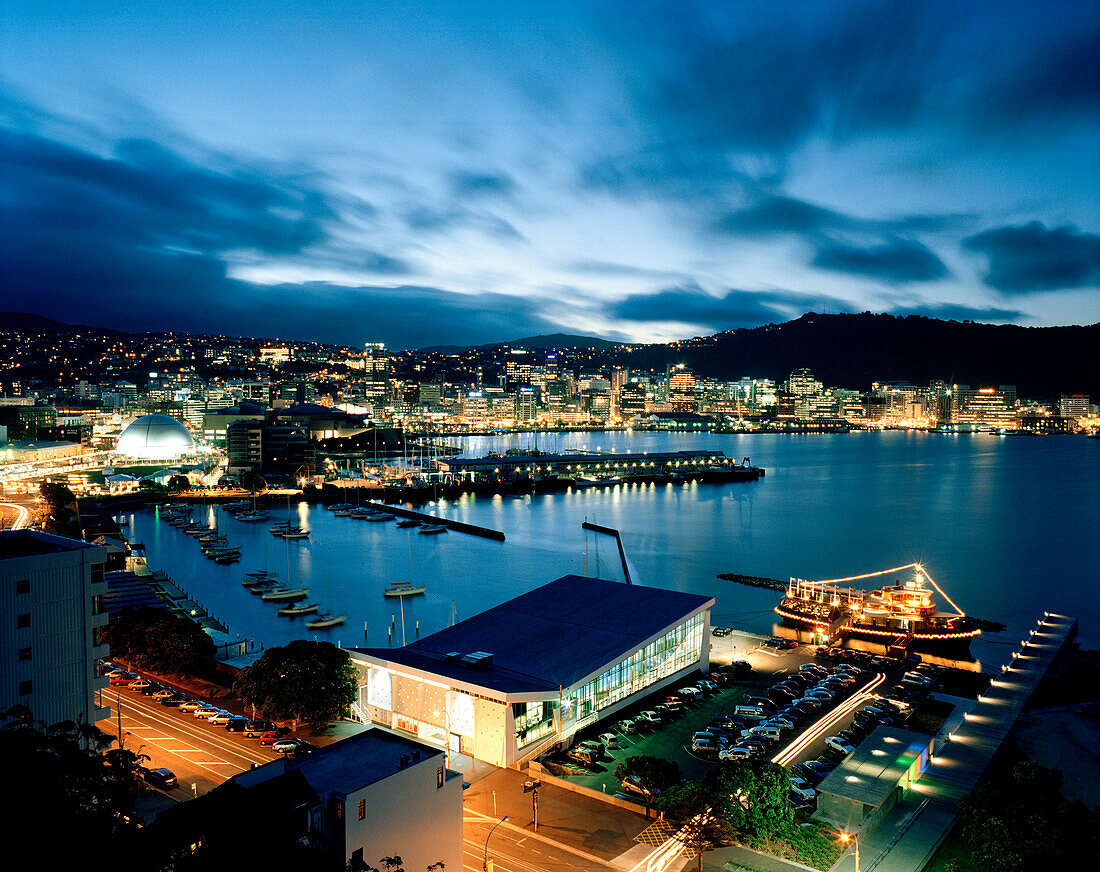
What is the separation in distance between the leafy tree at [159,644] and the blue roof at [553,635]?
229cm

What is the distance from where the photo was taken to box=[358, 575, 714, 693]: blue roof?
5914 millimetres

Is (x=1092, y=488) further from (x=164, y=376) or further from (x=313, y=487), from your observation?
(x=164, y=376)

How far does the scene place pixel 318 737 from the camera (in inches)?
229

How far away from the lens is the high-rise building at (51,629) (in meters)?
4.64

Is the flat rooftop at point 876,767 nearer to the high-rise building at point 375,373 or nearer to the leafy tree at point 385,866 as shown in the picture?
the leafy tree at point 385,866

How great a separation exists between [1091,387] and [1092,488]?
57001mm

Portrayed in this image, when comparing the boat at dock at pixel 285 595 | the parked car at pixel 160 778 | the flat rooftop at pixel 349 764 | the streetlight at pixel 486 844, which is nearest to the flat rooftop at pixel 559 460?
the boat at dock at pixel 285 595

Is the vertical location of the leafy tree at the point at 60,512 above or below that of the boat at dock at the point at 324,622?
above

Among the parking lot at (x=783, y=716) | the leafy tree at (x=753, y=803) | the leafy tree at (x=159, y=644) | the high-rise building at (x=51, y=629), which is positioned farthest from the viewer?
the leafy tree at (x=159, y=644)

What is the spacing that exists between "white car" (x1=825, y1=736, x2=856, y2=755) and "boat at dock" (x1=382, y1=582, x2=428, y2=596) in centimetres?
779

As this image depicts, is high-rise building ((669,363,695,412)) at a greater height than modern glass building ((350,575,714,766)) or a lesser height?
greater

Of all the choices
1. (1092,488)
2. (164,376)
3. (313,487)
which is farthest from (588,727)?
(164,376)

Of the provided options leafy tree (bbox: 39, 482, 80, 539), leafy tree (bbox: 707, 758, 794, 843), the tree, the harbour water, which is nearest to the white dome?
the harbour water

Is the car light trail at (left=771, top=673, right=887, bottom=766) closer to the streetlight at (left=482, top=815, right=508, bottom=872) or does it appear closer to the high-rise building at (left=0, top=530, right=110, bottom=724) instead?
the streetlight at (left=482, top=815, right=508, bottom=872)
